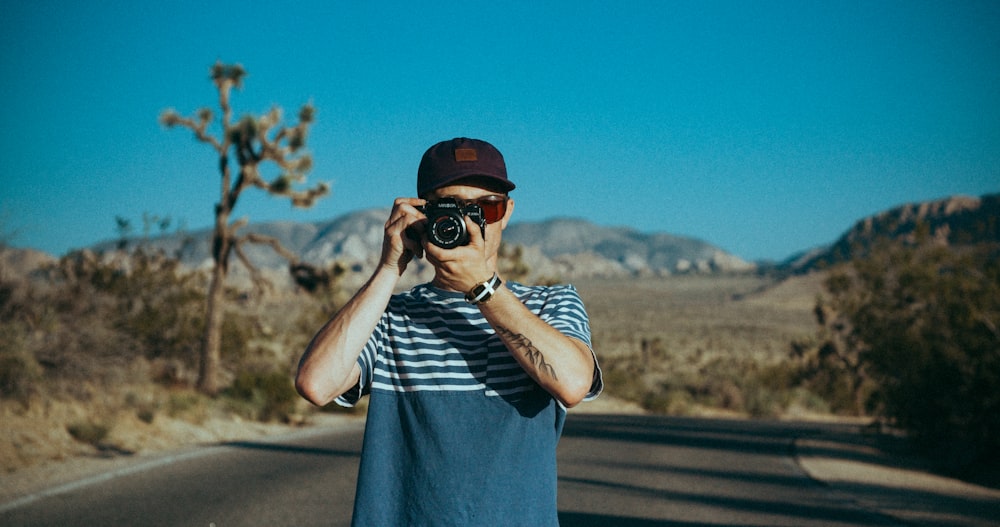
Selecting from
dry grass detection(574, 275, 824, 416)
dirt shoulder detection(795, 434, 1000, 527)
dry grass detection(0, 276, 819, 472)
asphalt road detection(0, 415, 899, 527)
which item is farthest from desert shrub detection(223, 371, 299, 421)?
dry grass detection(574, 275, 824, 416)

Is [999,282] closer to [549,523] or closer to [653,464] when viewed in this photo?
[653,464]

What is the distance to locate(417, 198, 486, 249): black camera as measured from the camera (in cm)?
208

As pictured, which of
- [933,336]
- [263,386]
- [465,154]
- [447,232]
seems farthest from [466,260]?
[933,336]

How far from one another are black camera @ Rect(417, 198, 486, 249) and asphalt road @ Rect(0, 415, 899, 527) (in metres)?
5.21

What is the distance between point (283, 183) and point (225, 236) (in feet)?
5.26

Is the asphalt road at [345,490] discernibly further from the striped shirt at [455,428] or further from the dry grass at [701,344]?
the dry grass at [701,344]

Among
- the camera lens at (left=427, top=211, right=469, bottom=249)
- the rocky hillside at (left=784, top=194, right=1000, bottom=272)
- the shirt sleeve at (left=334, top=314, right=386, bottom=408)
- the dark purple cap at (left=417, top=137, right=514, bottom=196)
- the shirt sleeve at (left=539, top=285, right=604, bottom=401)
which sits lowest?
the shirt sleeve at (left=334, top=314, right=386, bottom=408)

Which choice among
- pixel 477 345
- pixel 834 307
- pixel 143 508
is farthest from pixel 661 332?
pixel 477 345

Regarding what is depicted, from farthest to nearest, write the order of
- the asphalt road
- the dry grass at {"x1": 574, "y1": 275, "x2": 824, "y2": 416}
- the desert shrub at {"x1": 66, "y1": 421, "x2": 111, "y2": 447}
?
the dry grass at {"x1": 574, "y1": 275, "x2": 824, "y2": 416} < the desert shrub at {"x1": 66, "y1": 421, "x2": 111, "y2": 447} < the asphalt road

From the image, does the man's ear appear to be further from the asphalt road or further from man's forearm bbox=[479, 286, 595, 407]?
the asphalt road

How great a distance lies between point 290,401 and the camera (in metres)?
15.6

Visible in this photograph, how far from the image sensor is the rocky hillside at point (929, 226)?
55.4ft

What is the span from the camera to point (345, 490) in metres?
8.23

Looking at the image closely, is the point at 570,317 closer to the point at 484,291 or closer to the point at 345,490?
the point at 484,291
